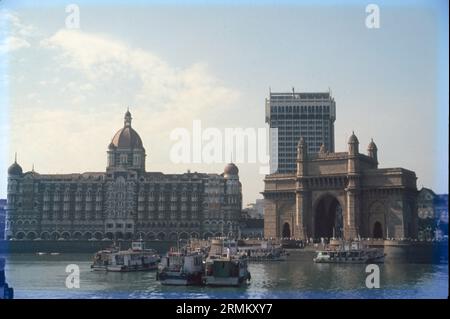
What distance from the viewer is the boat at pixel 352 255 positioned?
41.2 m

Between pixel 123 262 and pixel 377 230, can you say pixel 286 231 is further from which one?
pixel 123 262

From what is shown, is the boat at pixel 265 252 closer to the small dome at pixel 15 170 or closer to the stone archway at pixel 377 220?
the stone archway at pixel 377 220

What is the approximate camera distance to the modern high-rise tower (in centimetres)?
6850

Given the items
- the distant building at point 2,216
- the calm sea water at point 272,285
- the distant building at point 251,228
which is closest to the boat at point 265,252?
the calm sea water at point 272,285

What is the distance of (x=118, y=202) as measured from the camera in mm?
63656

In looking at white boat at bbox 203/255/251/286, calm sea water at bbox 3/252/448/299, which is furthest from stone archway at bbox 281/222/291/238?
white boat at bbox 203/255/251/286

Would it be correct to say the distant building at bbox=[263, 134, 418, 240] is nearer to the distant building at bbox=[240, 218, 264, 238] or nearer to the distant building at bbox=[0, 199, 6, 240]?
the distant building at bbox=[240, 218, 264, 238]

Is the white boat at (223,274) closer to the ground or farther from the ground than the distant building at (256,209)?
closer to the ground

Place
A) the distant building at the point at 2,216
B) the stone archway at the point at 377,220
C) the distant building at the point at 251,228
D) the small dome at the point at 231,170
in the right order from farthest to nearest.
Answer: the distant building at the point at 251,228, the small dome at the point at 231,170, the distant building at the point at 2,216, the stone archway at the point at 377,220

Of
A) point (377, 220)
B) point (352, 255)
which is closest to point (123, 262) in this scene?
point (352, 255)

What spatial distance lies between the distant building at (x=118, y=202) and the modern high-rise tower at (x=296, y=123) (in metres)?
A: 10.6
